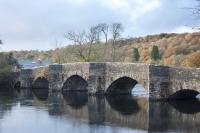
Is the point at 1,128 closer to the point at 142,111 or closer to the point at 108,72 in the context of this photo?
the point at 142,111

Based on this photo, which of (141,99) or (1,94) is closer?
(141,99)

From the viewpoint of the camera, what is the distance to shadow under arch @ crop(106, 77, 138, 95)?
4259 cm

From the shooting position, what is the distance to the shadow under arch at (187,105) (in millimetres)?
33419

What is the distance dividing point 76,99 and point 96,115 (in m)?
10.5

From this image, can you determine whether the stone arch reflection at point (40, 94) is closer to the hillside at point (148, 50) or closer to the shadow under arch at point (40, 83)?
the shadow under arch at point (40, 83)

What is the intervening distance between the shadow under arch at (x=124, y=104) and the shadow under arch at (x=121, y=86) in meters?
0.79

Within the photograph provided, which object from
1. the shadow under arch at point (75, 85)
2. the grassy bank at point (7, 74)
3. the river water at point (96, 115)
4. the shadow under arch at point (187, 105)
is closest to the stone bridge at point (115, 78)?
the shadow under arch at point (75, 85)

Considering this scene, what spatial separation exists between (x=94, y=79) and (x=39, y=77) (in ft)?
36.3

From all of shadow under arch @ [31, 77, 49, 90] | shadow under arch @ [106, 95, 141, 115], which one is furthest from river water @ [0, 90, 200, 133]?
shadow under arch @ [31, 77, 49, 90]

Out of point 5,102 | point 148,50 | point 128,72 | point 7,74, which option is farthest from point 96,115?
point 148,50

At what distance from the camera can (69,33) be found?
60.4 meters

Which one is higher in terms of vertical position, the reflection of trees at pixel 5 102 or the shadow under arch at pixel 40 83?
the shadow under arch at pixel 40 83

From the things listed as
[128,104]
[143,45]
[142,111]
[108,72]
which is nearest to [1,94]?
[108,72]

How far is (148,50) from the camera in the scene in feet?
284
